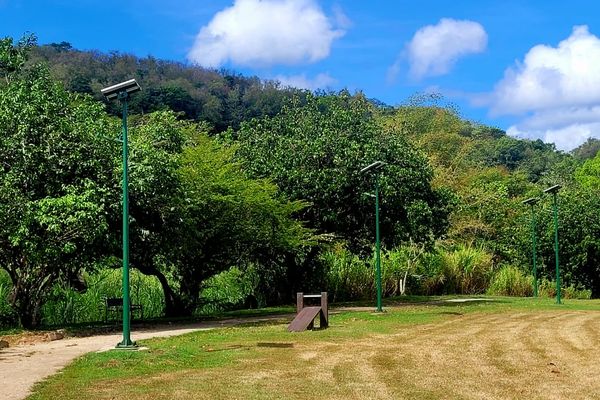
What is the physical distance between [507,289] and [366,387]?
35012 millimetres

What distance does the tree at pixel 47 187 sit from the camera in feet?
63.6

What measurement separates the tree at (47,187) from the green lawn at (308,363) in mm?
4156

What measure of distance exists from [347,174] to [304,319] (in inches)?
449

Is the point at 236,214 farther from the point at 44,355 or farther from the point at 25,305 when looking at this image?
the point at 44,355

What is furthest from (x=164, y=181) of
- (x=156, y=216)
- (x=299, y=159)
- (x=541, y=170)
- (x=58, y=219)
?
(x=541, y=170)

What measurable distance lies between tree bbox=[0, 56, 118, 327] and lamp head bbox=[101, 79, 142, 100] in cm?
413

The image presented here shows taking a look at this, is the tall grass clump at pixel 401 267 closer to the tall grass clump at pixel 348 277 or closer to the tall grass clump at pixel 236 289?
the tall grass clump at pixel 348 277

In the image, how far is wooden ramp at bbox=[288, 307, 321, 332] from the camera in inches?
775

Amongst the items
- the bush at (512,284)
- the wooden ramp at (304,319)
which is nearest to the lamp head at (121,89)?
the wooden ramp at (304,319)

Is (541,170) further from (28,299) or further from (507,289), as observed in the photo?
(28,299)

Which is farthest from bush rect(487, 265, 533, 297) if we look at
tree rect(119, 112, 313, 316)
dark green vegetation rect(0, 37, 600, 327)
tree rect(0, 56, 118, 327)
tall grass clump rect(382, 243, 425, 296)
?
tree rect(0, 56, 118, 327)

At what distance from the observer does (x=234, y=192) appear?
2758 cm

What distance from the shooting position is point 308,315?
2048 centimetres

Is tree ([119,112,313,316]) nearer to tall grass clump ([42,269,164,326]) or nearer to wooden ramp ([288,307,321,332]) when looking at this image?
tall grass clump ([42,269,164,326])
